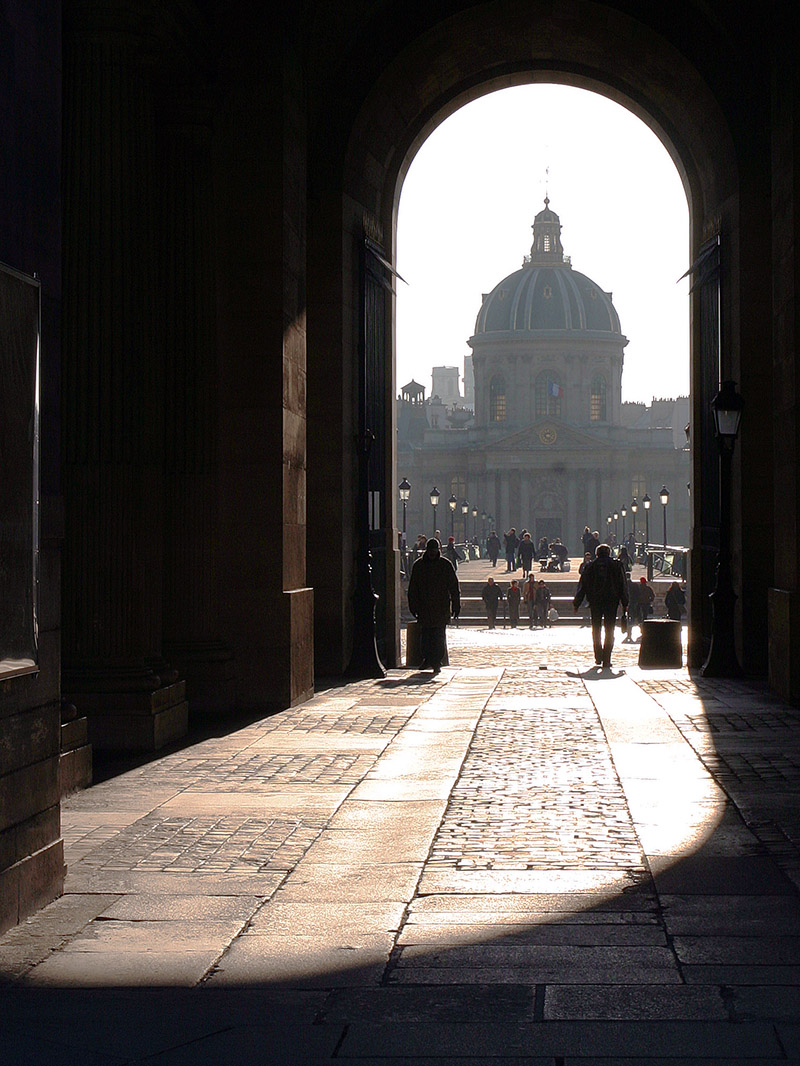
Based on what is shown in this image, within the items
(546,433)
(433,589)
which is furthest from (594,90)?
(546,433)

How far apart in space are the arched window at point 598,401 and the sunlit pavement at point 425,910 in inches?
5628

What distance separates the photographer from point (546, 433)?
142 metres

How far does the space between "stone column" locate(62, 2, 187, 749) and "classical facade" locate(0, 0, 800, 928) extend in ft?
0.06

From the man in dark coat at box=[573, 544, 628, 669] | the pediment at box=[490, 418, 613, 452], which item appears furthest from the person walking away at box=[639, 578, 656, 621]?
the pediment at box=[490, 418, 613, 452]

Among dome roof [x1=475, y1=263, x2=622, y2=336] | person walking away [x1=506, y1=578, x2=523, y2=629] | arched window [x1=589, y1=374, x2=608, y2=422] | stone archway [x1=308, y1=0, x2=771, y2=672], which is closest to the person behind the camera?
stone archway [x1=308, y1=0, x2=771, y2=672]

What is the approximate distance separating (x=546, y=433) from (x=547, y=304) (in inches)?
859

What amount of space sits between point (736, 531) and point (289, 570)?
5911 mm

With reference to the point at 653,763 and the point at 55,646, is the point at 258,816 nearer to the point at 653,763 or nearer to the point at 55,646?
the point at 55,646

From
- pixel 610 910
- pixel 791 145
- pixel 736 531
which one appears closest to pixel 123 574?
pixel 610 910

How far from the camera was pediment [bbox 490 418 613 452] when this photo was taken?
465ft

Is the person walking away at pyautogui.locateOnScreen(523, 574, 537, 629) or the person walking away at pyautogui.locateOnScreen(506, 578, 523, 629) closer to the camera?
the person walking away at pyautogui.locateOnScreen(523, 574, 537, 629)

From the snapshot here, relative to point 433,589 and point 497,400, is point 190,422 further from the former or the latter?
point 497,400

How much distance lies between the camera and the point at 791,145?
44.3ft

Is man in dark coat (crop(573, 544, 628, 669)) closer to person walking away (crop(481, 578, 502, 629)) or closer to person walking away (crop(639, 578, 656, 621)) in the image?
person walking away (crop(639, 578, 656, 621))
